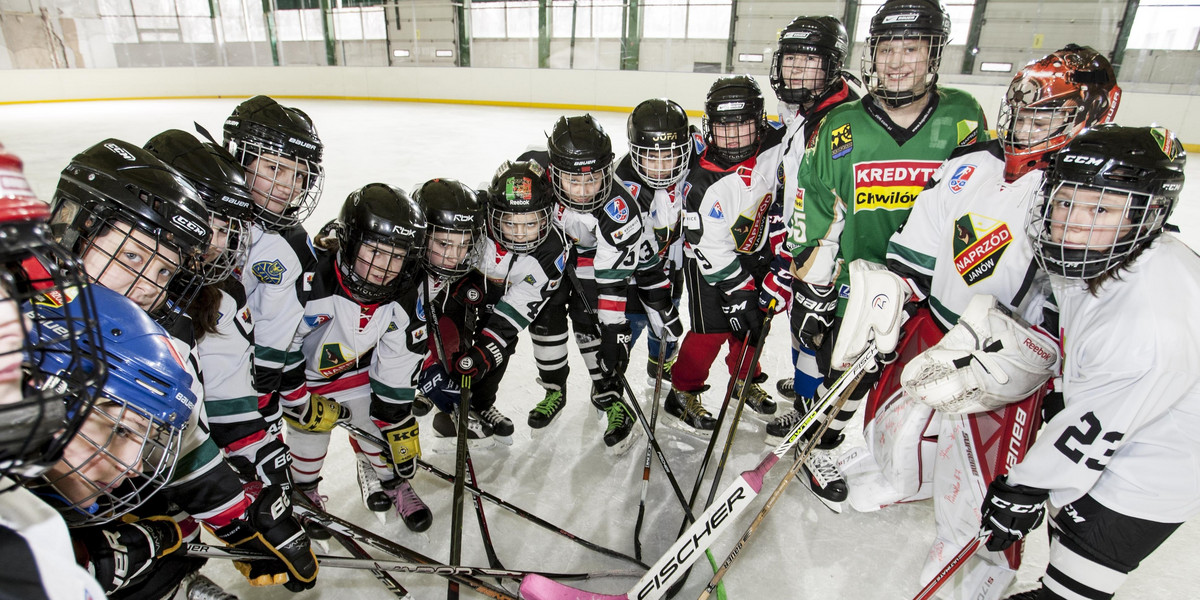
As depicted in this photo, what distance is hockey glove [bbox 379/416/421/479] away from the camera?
6.15 ft

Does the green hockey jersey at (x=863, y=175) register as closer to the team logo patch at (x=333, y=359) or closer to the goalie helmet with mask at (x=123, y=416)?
the team logo patch at (x=333, y=359)

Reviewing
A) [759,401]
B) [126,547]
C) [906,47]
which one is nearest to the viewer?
[126,547]

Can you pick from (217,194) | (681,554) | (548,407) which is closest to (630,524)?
(681,554)

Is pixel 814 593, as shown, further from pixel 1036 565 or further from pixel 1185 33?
pixel 1185 33

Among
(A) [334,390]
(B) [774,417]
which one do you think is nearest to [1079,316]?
(B) [774,417]

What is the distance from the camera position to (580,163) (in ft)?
7.00

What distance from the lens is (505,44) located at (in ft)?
38.8

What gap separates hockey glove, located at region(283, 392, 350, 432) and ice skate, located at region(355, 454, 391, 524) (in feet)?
0.67

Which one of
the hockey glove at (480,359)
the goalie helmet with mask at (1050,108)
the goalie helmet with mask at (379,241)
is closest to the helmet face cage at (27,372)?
the goalie helmet with mask at (379,241)

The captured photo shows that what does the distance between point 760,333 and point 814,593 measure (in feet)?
2.95

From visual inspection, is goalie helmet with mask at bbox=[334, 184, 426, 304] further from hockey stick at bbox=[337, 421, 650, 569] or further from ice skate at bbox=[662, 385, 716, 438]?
ice skate at bbox=[662, 385, 716, 438]

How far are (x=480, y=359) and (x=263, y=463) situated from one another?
0.74 metres

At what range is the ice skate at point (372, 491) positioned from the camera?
1913mm

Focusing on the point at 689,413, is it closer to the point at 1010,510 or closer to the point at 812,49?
the point at 1010,510
